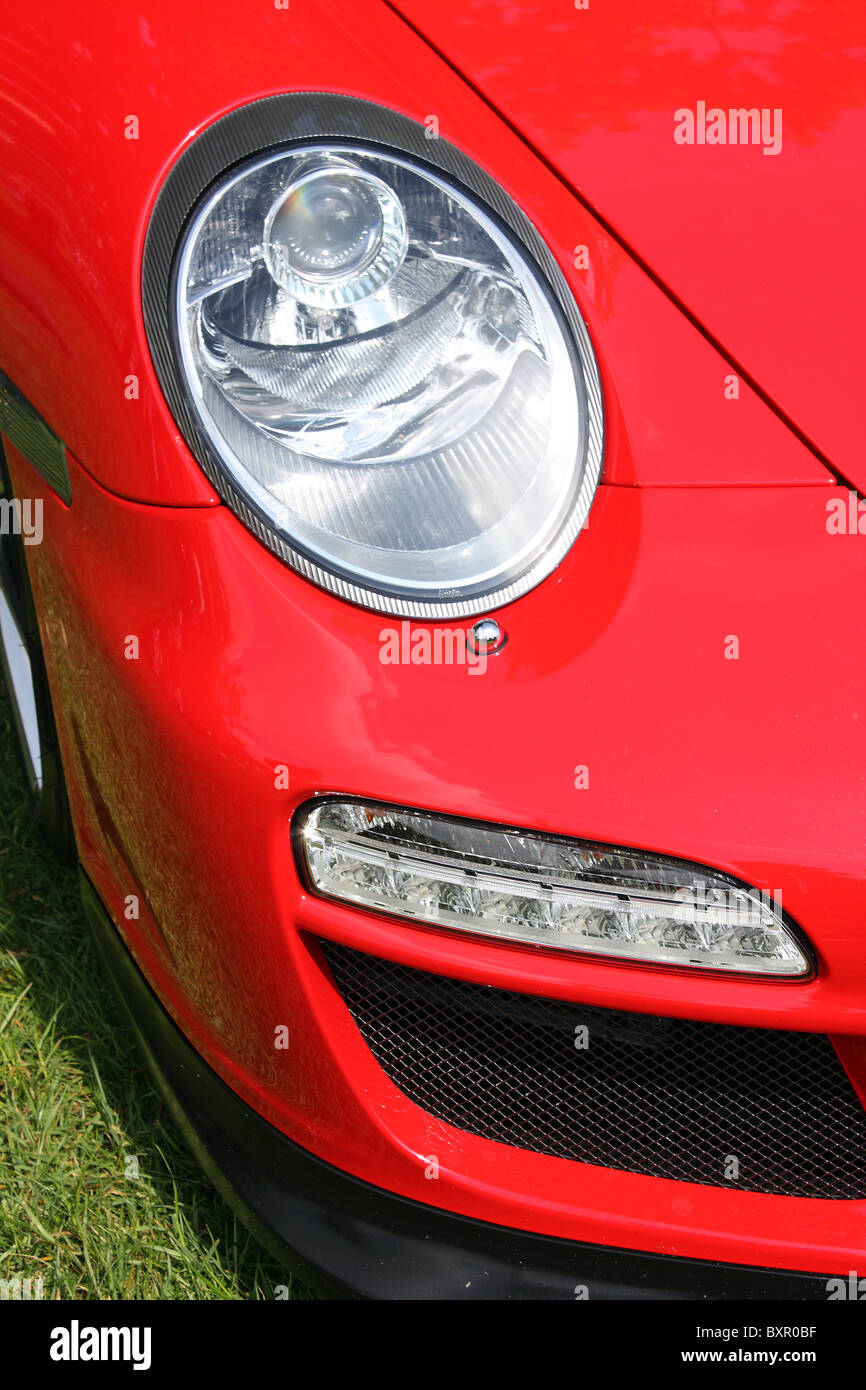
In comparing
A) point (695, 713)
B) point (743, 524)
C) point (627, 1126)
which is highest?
point (743, 524)

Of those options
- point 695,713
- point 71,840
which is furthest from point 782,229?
point 71,840

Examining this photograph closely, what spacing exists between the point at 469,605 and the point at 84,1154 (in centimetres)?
97

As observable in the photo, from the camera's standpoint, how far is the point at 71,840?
5.84 ft

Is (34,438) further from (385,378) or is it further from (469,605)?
(469,605)

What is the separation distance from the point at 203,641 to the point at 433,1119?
50 centimetres

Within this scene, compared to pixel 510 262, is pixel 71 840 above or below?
below

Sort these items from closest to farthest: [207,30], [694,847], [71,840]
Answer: [694,847] → [207,30] → [71,840]

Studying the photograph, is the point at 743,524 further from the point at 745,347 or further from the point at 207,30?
the point at 207,30

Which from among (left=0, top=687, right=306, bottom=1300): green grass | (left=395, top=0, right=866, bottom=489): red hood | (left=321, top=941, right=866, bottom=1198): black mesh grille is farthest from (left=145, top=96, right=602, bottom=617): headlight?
(left=0, top=687, right=306, bottom=1300): green grass

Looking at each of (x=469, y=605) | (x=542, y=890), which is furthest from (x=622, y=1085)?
(x=469, y=605)

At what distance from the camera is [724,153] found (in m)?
1.31

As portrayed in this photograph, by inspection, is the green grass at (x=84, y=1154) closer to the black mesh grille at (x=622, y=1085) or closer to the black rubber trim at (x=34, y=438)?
the black mesh grille at (x=622, y=1085)

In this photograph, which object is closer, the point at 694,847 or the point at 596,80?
the point at 694,847

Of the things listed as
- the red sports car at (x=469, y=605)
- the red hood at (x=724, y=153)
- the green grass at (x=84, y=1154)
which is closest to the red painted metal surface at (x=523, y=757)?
the red sports car at (x=469, y=605)
